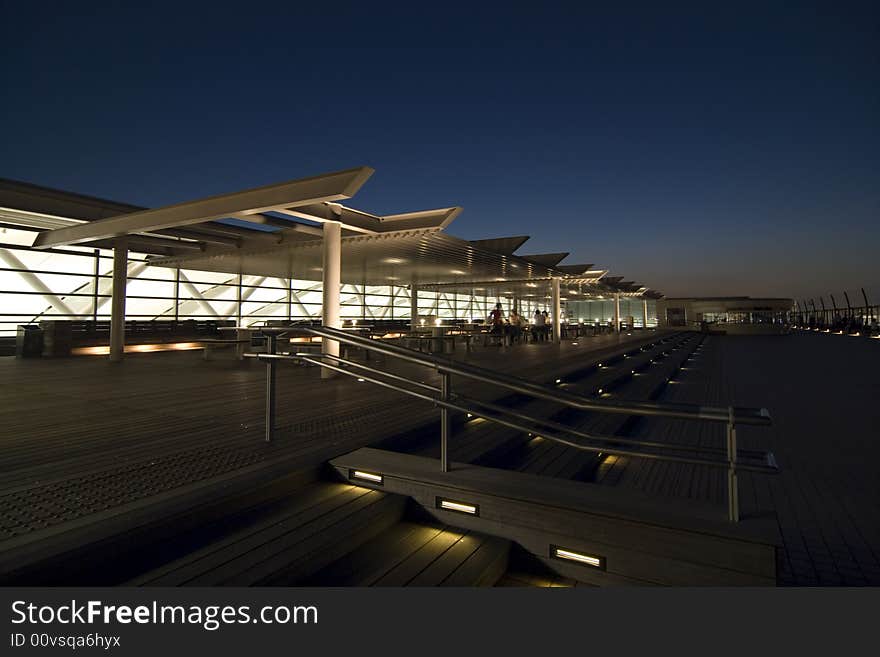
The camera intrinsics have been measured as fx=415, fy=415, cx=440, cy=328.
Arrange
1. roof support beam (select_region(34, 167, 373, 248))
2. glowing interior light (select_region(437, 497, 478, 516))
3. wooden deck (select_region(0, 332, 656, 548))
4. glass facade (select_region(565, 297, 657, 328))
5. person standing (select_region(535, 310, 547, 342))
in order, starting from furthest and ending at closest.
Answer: glass facade (select_region(565, 297, 657, 328)) → person standing (select_region(535, 310, 547, 342)) → roof support beam (select_region(34, 167, 373, 248)) → glowing interior light (select_region(437, 497, 478, 516)) → wooden deck (select_region(0, 332, 656, 548))

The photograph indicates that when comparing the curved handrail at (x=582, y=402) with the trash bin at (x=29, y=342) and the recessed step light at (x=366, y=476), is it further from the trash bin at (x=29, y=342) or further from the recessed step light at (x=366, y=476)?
the trash bin at (x=29, y=342)

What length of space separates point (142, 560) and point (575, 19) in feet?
58.3

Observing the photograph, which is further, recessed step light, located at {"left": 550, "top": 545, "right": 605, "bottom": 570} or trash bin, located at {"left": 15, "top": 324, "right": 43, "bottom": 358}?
trash bin, located at {"left": 15, "top": 324, "right": 43, "bottom": 358}

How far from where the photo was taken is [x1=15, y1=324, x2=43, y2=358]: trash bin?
12.7 metres

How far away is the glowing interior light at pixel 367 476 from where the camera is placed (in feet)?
10.1

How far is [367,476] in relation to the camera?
3121 millimetres

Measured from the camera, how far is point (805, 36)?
11.7m

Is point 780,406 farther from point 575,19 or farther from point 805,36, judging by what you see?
point 575,19

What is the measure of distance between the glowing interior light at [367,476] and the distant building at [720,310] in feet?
200

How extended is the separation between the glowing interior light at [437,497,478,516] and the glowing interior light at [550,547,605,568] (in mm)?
555

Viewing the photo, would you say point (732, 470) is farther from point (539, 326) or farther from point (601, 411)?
point (539, 326)

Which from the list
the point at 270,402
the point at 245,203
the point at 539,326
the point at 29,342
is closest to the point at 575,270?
the point at 539,326

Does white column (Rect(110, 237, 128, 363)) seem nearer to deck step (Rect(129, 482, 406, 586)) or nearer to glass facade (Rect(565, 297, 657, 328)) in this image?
deck step (Rect(129, 482, 406, 586))

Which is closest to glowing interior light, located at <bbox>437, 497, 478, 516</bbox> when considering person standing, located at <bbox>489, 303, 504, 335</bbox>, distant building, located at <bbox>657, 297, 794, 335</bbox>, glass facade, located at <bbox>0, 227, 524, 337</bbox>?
person standing, located at <bbox>489, 303, 504, 335</bbox>
